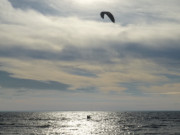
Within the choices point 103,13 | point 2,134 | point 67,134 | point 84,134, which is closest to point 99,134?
point 84,134

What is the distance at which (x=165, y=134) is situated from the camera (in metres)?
55.2

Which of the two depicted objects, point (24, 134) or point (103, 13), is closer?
point (103, 13)

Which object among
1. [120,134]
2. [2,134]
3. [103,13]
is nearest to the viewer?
[103,13]

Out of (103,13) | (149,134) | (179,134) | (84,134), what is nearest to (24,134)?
(84,134)

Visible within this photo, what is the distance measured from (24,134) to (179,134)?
3188 centimetres

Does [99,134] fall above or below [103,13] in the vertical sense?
below

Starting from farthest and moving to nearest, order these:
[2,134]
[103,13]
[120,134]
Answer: [120,134], [2,134], [103,13]

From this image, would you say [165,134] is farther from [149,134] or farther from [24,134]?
[24,134]

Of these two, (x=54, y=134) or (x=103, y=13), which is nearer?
(x=103, y=13)

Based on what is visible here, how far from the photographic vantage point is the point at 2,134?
5412 cm

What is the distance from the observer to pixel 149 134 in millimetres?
55188

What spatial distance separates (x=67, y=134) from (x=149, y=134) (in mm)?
17253

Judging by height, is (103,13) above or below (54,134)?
above

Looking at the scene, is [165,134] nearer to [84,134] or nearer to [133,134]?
[133,134]
